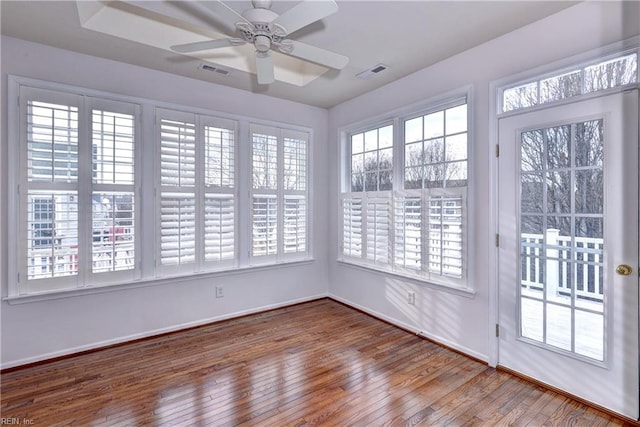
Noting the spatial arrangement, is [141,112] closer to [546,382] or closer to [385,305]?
[385,305]

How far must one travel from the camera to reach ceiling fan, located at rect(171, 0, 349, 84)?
5.93 feet

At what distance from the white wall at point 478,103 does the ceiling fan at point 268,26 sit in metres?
1.24

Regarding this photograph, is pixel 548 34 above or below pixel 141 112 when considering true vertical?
above

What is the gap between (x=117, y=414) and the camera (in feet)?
6.95

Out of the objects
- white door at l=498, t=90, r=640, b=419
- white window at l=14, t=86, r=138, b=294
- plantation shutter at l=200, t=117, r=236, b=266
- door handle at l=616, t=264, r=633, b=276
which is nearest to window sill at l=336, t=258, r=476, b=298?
white door at l=498, t=90, r=640, b=419

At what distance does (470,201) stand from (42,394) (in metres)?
3.78

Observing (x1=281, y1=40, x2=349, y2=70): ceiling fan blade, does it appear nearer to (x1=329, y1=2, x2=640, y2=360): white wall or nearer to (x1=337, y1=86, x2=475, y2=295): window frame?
(x1=329, y1=2, x2=640, y2=360): white wall

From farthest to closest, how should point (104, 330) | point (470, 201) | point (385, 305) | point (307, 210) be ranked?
1. point (307, 210)
2. point (385, 305)
3. point (104, 330)
4. point (470, 201)

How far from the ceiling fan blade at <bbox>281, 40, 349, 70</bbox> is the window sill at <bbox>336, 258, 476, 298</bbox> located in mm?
2250

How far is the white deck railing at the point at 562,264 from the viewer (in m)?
2.20

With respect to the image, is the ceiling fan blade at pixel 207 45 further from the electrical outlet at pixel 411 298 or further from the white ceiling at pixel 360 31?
the electrical outlet at pixel 411 298

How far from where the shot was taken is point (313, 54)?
2.36 m

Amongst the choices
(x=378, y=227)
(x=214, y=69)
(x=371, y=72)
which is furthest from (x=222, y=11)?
(x=378, y=227)

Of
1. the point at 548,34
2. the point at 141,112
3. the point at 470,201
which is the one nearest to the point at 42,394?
the point at 141,112
